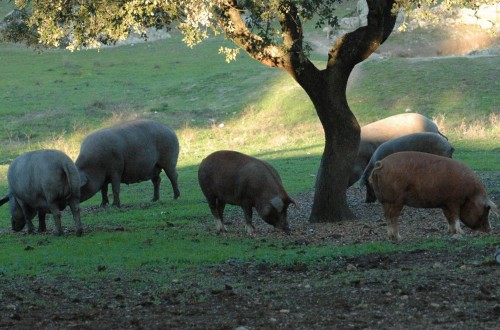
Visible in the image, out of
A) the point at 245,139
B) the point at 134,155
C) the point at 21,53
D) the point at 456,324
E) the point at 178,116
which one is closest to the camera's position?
the point at 456,324

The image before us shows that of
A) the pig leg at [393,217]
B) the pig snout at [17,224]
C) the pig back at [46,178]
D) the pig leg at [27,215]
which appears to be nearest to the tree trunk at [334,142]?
the pig leg at [393,217]

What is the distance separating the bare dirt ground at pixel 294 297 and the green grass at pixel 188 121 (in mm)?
688

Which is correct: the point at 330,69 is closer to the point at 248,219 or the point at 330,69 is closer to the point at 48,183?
the point at 248,219

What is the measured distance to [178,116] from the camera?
38188mm

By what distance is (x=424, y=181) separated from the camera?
1405 cm

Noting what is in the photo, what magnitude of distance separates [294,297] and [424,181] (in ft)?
15.7

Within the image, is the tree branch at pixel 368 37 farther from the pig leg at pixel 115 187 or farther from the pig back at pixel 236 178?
the pig leg at pixel 115 187

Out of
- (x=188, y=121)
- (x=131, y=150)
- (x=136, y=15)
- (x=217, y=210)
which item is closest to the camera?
(x=136, y=15)

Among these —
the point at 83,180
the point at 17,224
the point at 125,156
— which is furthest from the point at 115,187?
the point at 17,224

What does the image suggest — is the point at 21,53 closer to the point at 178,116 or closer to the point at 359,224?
the point at 178,116

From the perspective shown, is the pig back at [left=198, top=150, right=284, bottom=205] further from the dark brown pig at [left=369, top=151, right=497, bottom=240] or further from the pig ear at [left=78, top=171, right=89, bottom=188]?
the pig ear at [left=78, top=171, right=89, bottom=188]

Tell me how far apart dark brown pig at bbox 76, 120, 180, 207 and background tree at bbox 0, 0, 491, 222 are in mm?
3795

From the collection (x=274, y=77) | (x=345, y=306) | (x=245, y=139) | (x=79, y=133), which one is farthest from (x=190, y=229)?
(x=274, y=77)

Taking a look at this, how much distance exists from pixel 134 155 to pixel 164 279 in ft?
33.0
